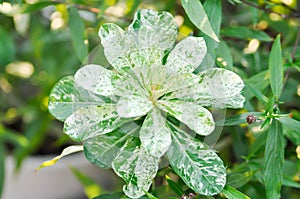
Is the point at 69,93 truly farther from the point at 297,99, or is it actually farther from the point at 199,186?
the point at 297,99

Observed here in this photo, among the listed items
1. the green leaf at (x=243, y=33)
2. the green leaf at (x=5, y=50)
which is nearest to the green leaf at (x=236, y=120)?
the green leaf at (x=243, y=33)

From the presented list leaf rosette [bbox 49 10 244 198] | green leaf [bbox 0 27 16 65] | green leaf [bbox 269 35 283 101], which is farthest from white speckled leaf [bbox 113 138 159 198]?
green leaf [bbox 0 27 16 65]

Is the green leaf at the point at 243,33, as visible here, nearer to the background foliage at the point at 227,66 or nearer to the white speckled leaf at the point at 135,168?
the background foliage at the point at 227,66

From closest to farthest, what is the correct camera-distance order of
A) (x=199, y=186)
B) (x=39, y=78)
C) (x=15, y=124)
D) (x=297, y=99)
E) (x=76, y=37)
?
(x=199, y=186), (x=76, y=37), (x=297, y=99), (x=39, y=78), (x=15, y=124)

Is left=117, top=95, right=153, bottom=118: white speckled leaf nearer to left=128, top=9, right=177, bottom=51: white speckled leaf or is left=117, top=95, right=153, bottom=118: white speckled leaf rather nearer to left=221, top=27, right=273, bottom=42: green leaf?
left=128, top=9, right=177, bottom=51: white speckled leaf

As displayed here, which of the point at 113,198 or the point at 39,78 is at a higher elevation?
the point at 113,198

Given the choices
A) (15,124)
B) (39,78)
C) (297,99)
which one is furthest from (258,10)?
(15,124)
